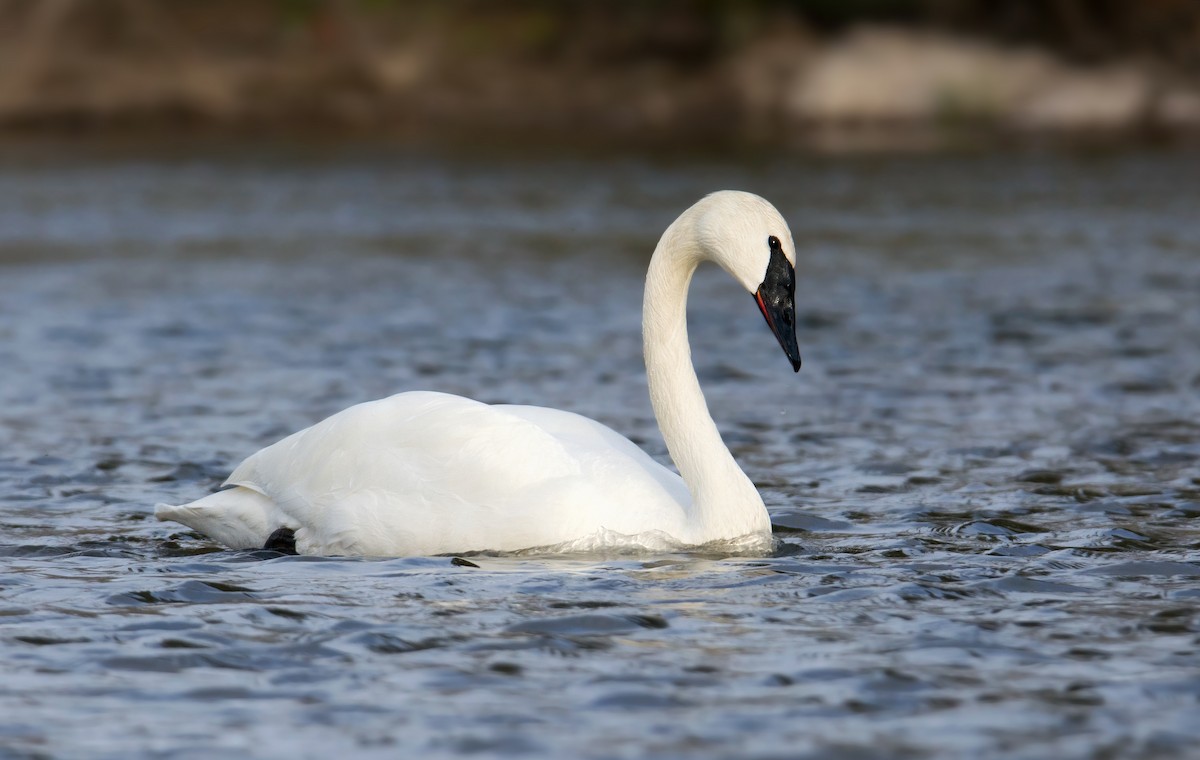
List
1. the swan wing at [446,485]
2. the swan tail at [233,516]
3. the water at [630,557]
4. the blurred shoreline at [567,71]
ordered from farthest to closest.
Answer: the blurred shoreline at [567,71]
the swan tail at [233,516]
the swan wing at [446,485]
the water at [630,557]

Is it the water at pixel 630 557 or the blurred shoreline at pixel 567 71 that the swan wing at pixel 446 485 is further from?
the blurred shoreline at pixel 567 71

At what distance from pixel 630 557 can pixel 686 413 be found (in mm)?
712

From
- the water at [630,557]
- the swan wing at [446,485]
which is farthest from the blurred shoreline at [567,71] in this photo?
the swan wing at [446,485]

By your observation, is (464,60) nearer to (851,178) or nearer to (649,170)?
(649,170)

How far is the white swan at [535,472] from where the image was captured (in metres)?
6.93

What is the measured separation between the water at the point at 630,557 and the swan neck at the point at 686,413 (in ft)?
0.65

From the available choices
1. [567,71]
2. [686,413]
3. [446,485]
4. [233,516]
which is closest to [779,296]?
[686,413]

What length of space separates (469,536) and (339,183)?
66.5ft

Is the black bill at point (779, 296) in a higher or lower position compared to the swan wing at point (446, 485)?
higher

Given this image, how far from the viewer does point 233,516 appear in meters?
7.45

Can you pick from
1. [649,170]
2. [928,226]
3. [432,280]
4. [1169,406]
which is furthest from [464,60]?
[1169,406]

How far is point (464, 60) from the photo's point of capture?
40875 mm

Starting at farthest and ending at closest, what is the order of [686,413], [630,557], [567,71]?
1. [567,71]
2. [686,413]
3. [630,557]

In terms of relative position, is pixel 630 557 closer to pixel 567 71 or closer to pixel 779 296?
pixel 779 296
